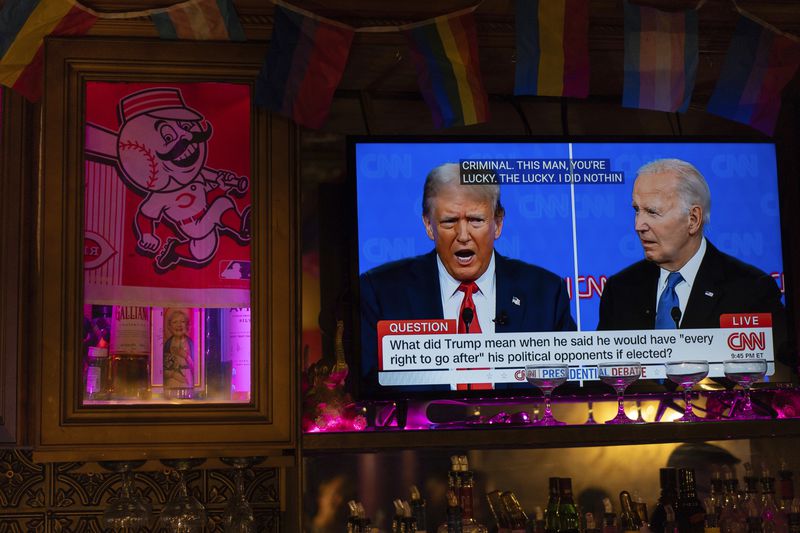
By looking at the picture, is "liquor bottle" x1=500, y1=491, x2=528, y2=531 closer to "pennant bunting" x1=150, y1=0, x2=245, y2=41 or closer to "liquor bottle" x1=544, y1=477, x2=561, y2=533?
"liquor bottle" x1=544, y1=477, x2=561, y2=533

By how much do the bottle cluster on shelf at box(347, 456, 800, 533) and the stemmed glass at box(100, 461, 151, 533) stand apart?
588 millimetres

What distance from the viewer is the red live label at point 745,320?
3.18 meters

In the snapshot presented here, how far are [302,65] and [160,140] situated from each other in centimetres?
46

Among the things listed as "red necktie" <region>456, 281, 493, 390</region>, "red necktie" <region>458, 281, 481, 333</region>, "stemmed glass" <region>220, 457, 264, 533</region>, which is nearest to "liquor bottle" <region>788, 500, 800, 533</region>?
"red necktie" <region>456, 281, 493, 390</region>

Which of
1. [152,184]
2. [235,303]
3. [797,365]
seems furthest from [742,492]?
[152,184]

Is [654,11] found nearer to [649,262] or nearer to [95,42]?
[649,262]

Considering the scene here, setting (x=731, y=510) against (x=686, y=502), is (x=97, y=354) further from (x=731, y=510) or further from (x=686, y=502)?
(x=731, y=510)

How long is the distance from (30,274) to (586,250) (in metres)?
1.66

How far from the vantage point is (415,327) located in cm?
307

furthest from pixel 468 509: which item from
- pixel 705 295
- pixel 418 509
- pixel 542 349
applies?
pixel 705 295

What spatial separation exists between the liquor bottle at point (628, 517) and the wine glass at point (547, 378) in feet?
0.95

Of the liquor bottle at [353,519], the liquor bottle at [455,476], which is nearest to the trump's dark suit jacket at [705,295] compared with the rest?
the liquor bottle at [455,476]

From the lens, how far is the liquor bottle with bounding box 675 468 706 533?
301 centimetres

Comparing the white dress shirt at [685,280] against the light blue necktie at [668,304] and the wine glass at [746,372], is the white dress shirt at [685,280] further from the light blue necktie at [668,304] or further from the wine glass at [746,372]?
the wine glass at [746,372]
